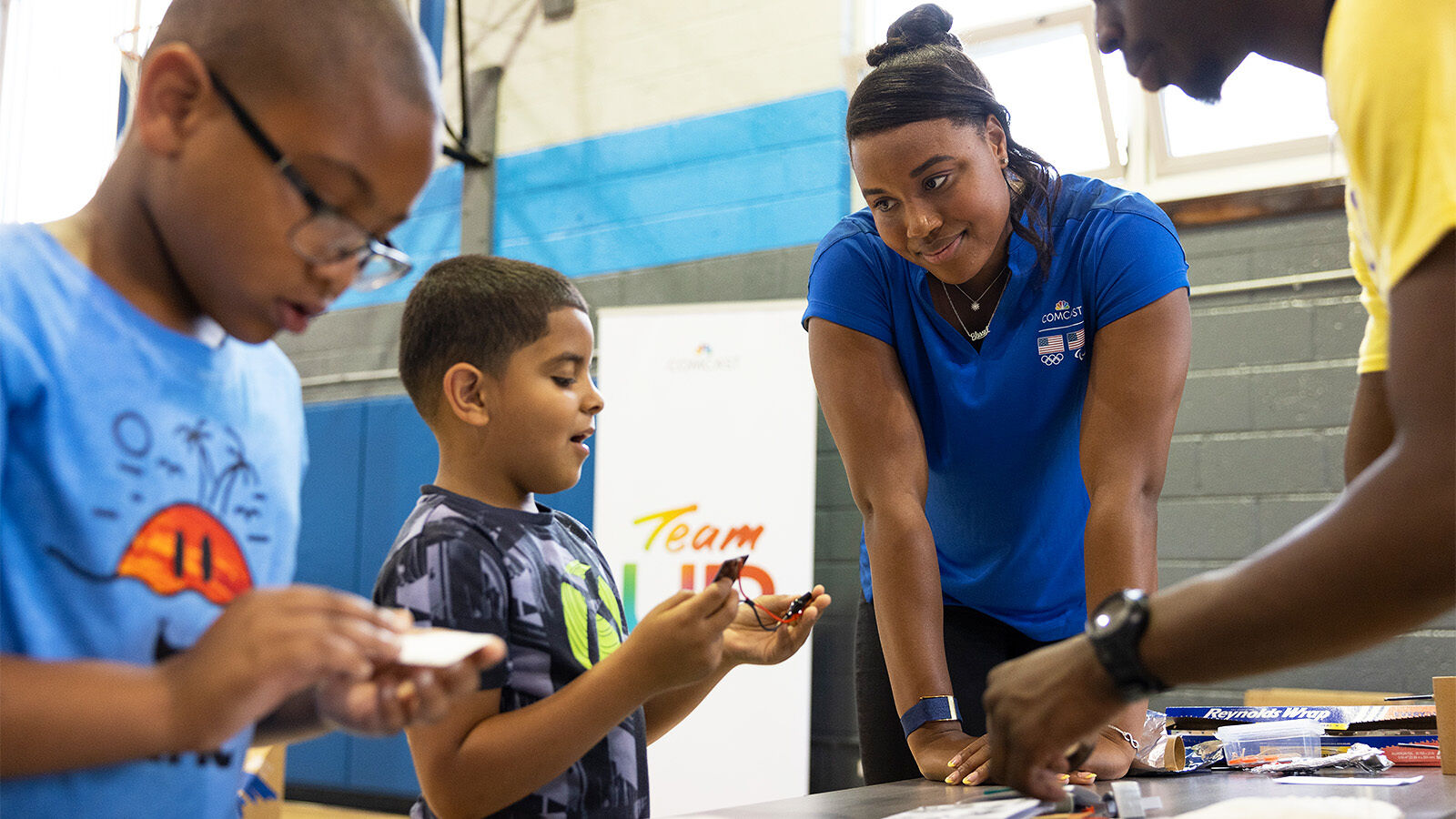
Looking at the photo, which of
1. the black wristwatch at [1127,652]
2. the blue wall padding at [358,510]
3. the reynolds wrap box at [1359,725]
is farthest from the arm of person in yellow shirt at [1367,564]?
the blue wall padding at [358,510]

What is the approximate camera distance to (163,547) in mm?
850

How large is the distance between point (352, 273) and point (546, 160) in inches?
165

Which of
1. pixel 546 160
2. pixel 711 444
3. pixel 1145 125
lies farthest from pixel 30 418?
pixel 546 160

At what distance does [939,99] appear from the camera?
1567 mm

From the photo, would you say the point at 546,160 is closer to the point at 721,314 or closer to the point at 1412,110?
the point at 721,314

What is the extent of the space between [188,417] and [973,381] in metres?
1.07

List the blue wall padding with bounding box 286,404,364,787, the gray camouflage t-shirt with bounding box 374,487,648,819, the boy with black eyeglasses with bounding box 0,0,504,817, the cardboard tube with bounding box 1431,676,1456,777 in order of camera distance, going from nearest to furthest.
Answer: the boy with black eyeglasses with bounding box 0,0,504,817 < the gray camouflage t-shirt with bounding box 374,487,648,819 < the cardboard tube with bounding box 1431,676,1456,777 < the blue wall padding with bounding box 286,404,364,787

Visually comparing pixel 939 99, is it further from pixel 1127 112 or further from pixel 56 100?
pixel 56 100

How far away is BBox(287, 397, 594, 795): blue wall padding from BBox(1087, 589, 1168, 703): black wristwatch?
4.22 metres

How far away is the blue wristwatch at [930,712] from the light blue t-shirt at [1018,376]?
212 millimetres

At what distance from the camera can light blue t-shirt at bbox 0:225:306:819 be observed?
0.77 m

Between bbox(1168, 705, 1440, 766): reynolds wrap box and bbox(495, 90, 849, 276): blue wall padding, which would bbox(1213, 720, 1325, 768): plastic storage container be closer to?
bbox(1168, 705, 1440, 766): reynolds wrap box

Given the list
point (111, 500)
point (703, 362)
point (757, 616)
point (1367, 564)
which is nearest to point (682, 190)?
point (703, 362)

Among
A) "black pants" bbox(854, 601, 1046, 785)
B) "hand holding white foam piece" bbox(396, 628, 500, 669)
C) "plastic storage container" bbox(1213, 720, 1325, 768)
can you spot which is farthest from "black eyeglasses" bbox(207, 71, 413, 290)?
"plastic storage container" bbox(1213, 720, 1325, 768)
